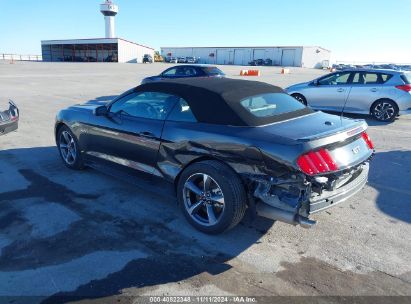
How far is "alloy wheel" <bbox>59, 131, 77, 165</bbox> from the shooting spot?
5367 millimetres

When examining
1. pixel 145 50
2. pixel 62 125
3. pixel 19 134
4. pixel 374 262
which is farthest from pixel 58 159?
pixel 145 50

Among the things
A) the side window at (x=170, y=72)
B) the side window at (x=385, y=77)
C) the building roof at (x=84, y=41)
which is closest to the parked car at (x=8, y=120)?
the side window at (x=385, y=77)

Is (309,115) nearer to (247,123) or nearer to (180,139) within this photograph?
(247,123)

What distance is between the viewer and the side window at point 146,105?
4.09 m

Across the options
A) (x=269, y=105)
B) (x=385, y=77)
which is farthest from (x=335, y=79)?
(x=269, y=105)

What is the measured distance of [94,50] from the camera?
238 feet

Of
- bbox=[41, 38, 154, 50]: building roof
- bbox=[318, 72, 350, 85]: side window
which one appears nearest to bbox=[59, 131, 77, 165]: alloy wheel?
bbox=[318, 72, 350, 85]: side window

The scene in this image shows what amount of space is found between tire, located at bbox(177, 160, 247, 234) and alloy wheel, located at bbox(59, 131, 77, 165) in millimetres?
2388

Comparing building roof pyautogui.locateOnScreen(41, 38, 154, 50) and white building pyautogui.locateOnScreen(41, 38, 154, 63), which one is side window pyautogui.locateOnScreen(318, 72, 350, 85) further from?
building roof pyautogui.locateOnScreen(41, 38, 154, 50)

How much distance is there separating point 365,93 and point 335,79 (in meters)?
1.00

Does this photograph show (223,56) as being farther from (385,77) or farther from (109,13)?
(385,77)

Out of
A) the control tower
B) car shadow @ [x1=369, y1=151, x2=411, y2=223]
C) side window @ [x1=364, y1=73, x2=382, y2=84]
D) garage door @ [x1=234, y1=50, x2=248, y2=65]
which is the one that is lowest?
car shadow @ [x1=369, y1=151, x2=411, y2=223]

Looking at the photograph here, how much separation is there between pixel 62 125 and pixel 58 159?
0.79 meters

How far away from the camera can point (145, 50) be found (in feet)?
246
